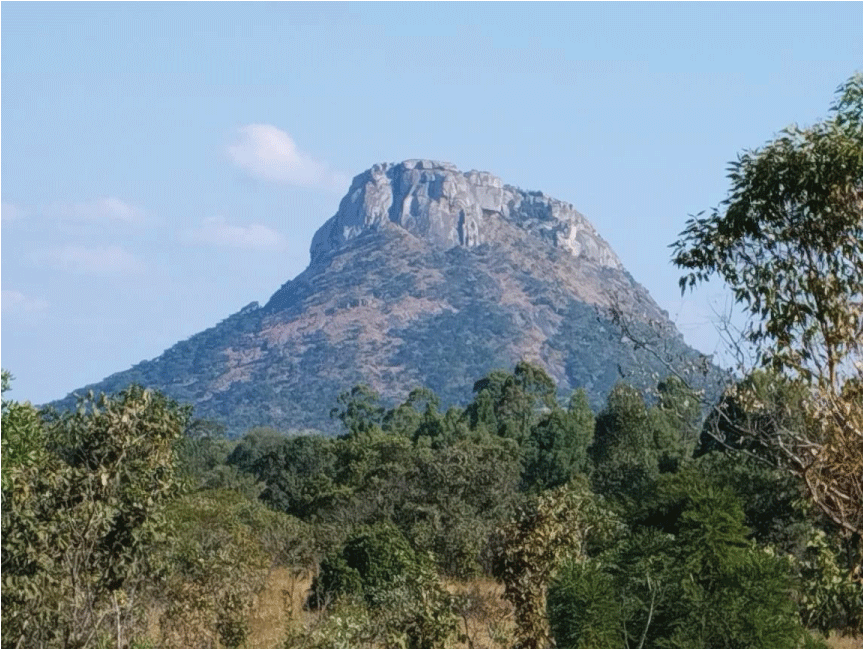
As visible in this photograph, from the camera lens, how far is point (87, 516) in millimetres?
14594

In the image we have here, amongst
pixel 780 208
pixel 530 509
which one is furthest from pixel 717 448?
pixel 780 208

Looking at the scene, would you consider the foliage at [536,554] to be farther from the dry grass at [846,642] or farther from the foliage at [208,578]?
the dry grass at [846,642]

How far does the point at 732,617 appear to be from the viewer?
18.3m

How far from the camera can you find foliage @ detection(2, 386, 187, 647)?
14391 mm

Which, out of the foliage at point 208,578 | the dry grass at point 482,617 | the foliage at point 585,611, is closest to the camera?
the foliage at point 585,611

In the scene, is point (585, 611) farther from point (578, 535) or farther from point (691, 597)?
point (578, 535)

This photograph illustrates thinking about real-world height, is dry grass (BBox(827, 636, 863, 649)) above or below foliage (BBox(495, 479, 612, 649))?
below

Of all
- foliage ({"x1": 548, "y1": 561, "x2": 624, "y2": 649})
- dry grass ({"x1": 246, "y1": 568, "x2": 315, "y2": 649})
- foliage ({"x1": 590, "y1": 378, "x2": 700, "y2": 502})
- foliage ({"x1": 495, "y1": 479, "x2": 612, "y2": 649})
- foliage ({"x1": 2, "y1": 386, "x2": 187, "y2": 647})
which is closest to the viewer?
foliage ({"x1": 2, "y1": 386, "x2": 187, "y2": 647})

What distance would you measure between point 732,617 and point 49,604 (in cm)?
814

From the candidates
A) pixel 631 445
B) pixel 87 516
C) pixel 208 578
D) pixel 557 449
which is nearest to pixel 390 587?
pixel 208 578

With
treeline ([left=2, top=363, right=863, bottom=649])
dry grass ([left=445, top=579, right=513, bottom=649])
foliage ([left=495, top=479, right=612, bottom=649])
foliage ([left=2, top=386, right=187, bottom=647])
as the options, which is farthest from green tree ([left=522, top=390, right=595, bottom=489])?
foliage ([left=2, top=386, right=187, bottom=647])

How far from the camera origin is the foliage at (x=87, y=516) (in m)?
14.4

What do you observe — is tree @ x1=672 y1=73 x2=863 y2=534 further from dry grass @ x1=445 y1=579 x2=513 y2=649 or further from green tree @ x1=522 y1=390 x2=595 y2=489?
green tree @ x1=522 y1=390 x2=595 y2=489

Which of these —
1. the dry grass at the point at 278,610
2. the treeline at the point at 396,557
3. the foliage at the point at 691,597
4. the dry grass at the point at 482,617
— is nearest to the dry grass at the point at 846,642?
the treeline at the point at 396,557
